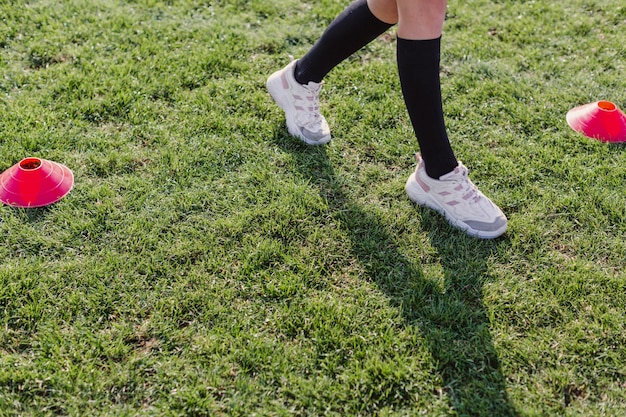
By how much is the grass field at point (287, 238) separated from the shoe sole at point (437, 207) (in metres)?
0.04

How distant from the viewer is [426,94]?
2600mm

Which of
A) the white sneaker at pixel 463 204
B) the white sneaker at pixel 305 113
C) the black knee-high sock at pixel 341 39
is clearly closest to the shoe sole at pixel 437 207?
the white sneaker at pixel 463 204

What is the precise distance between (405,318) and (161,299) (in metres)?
0.94

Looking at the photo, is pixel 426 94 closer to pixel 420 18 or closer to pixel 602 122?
pixel 420 18

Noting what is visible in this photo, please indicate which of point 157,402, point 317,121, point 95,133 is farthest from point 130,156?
point 157,402

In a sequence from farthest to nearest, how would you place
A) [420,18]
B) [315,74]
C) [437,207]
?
[315,74], [437,207], [420,18]

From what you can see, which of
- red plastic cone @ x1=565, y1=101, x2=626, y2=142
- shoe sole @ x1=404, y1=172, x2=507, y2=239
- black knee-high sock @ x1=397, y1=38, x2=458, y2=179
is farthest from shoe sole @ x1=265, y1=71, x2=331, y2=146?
red plastic cone @ x1=565, y1=101, x2=626, y2=142

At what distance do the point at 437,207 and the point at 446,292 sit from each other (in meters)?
0.48

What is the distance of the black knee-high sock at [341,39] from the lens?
9.59ft

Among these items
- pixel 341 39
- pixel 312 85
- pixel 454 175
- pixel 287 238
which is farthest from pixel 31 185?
pixel 454 175

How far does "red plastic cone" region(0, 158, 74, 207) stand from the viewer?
2.81m

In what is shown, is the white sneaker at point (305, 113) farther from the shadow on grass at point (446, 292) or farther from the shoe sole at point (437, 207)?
the shoe sole at point (437, 207)

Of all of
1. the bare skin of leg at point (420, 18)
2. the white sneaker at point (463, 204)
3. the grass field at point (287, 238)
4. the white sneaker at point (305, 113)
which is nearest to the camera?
the grass field at point (287, 238)

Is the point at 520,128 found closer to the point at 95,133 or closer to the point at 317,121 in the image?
the point at 317,121
